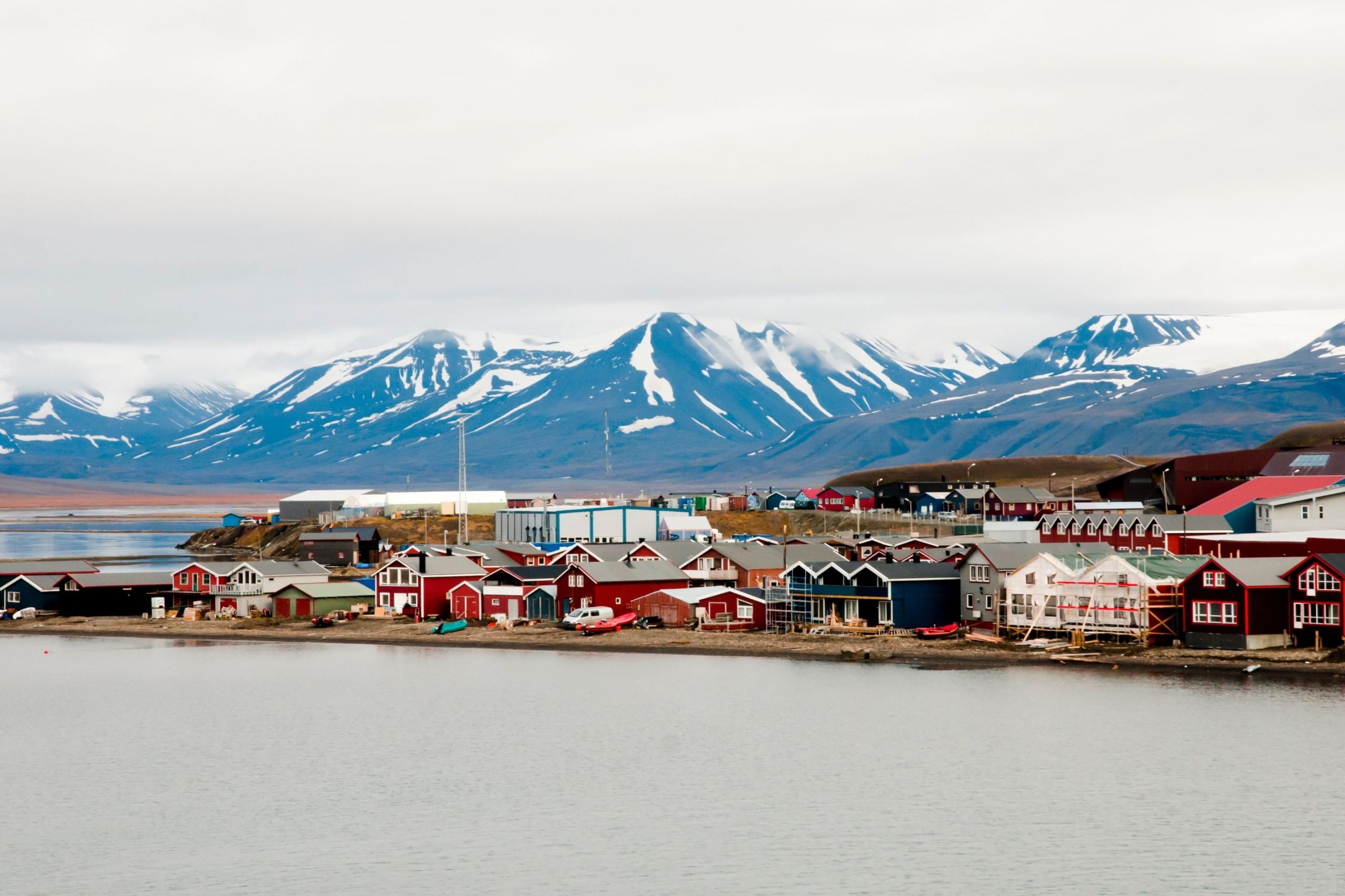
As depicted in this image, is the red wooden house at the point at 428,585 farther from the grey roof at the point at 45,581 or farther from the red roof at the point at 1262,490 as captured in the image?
the red roof at the point at 1262,490

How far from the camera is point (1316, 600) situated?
184 ft

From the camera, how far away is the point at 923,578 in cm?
6625

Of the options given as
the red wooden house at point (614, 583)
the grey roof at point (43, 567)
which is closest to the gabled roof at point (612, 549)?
the red wooden house at point (614, 583)

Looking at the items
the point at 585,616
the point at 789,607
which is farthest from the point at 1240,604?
the point at 585,616

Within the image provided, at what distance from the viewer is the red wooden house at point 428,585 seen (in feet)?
257

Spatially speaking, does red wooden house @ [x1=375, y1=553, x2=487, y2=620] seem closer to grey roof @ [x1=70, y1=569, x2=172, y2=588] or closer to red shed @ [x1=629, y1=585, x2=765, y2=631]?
red shed @ [x1=629, y1=585, x2=765, y2=631]

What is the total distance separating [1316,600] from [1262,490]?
40133 millimetres

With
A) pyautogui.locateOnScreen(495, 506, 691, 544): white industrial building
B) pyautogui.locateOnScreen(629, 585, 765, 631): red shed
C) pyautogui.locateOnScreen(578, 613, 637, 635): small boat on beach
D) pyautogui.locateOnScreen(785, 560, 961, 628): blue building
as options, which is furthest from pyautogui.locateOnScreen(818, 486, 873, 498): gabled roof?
pyautogui.locateOnScreen(785, 560, 961, 628): blue building

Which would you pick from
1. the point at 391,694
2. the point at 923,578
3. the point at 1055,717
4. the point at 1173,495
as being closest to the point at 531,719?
the point at 391,694

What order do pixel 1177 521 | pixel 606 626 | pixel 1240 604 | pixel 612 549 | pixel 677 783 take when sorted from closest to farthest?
1. pixel 677 783
2. pixel 1240 604
3. pixel 606 626
4. pixel 612 549
5. pixel 1177 521

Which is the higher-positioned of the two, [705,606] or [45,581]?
[45,581]

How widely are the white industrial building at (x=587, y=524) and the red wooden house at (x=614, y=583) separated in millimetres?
37345

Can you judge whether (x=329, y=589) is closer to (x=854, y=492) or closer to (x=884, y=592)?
(x=884, y=592)

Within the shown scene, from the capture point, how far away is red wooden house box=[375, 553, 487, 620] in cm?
7825
